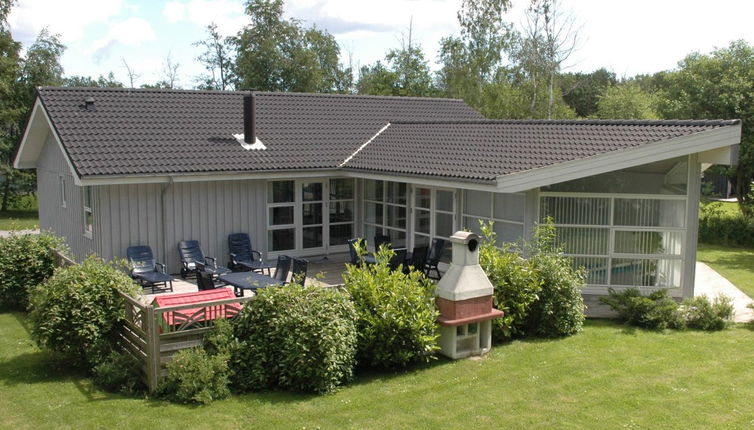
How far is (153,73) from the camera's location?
57.7 m

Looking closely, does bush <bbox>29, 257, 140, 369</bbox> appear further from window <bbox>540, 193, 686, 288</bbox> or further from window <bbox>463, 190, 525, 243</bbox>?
window <bbox>540, 193, 686, 288</bbox>

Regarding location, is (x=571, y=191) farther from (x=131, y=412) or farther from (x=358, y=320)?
(x=131, y=412)

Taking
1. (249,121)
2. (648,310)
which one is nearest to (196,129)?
(249,121)

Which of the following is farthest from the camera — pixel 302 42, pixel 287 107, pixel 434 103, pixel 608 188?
pixel 302 42

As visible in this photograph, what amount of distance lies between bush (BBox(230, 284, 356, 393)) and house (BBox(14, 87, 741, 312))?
4.97 meters

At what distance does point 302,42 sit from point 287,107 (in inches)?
1073

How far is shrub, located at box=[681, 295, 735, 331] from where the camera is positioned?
11.8 m

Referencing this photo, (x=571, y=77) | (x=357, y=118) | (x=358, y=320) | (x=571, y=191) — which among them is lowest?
(x=358, y=320)

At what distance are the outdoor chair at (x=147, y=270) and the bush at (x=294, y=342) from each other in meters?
5.01

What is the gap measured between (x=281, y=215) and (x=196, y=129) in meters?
3.02

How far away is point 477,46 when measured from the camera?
39.0m

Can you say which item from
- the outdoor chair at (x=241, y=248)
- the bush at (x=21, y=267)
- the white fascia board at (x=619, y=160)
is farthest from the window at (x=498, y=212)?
the bush at (x=21, y=267)

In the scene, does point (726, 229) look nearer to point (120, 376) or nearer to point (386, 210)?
point (386, 210)

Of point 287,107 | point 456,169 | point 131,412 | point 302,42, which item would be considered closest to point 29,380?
point 131,412
